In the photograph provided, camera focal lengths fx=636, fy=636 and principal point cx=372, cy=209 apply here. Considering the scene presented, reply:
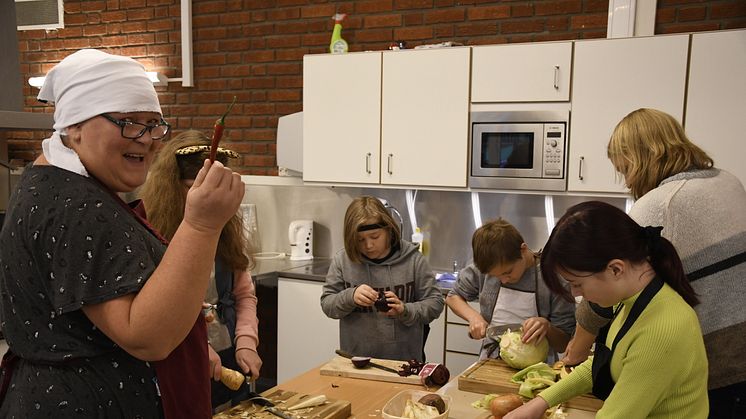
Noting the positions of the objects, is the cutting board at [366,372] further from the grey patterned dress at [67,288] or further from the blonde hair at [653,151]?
the grey patterned dress at [67,288]

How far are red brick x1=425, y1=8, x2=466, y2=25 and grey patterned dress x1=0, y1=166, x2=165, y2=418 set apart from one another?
3287mm

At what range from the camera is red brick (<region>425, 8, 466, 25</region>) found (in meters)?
3.95

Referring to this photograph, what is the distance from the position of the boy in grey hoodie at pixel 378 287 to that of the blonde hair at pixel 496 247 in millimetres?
381

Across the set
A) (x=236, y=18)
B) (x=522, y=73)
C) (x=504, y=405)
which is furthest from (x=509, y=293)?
(x=236, y=18)

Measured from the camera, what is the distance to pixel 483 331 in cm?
236

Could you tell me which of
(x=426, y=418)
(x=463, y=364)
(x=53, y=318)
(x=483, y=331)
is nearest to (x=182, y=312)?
(x=53, y=318)

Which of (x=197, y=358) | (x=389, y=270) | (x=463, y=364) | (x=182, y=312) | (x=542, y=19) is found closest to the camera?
(x=182, y=312)

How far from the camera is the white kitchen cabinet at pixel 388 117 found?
3.55 meters

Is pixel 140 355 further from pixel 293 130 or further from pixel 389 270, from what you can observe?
pixel 293 130

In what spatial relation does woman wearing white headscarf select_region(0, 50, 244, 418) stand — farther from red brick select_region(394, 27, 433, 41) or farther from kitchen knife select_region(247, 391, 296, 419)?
red brick select_region(394, 27, 433, 41)

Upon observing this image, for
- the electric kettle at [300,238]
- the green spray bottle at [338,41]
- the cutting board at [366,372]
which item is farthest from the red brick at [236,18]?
the cutting board at [366,372]

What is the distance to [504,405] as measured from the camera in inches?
66.2

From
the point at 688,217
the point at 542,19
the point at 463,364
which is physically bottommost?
the point at 463,364

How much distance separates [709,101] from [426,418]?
229cm
